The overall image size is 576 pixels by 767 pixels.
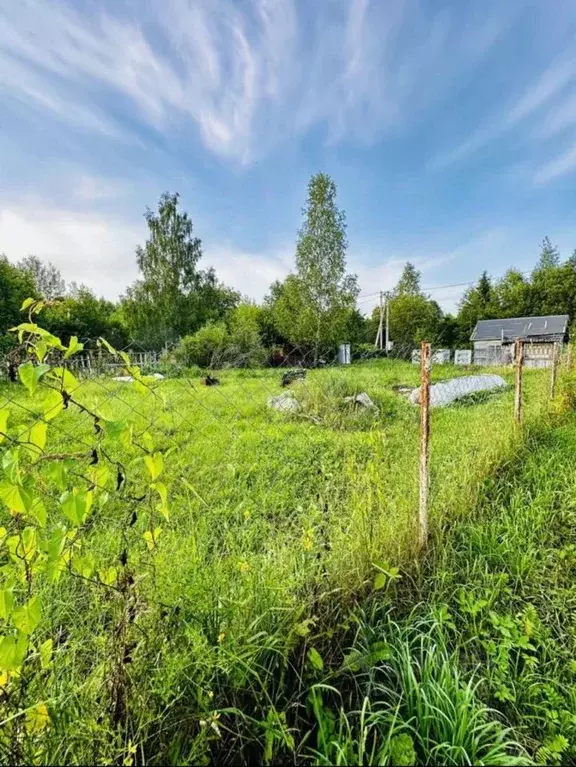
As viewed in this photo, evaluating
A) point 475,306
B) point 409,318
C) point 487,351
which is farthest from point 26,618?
point 475,306

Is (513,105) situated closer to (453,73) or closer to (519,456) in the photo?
(453,73)

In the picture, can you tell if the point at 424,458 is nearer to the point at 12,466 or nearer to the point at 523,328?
the point at 12,466

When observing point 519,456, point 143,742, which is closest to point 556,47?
point 519,456

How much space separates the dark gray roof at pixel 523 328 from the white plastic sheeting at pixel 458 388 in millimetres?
22098

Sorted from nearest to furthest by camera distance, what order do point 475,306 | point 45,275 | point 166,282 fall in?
1. point 166,282
2. point 45,275
3. point 475,306

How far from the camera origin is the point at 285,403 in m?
6.32

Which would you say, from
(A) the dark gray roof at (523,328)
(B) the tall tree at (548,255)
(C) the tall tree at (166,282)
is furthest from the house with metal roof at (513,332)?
(C) the tall tree at (166,282)

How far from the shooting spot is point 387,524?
1831mm

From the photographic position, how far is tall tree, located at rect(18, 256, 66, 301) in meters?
30.6

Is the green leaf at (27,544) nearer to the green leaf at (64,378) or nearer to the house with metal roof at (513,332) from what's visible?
the green leaf at (64,378)

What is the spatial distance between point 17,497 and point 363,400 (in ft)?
19.0

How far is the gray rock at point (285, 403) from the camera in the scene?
6066 millimetres

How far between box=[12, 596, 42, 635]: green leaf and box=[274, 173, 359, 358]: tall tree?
19942 millimetres

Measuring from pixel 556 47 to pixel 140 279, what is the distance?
2153 centimetres
